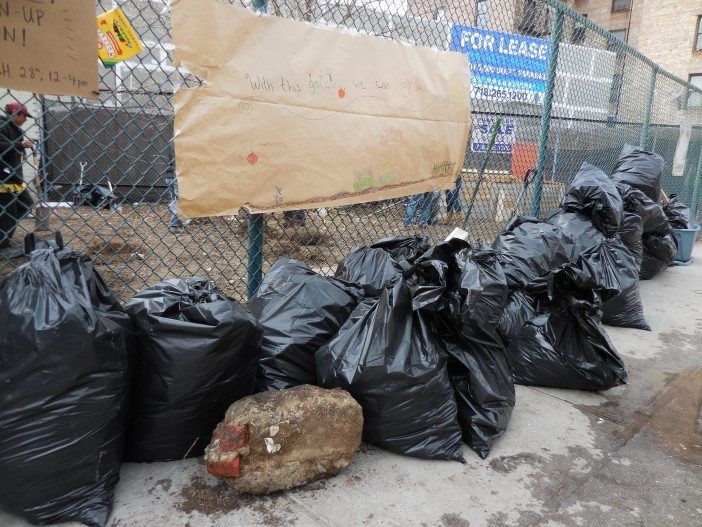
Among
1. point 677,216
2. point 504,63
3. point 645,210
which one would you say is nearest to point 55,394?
point 504,63

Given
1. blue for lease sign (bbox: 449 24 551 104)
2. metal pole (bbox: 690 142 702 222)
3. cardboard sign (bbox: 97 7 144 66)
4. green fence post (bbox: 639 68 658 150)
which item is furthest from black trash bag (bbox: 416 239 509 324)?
metal pole (bbox: 690 142 702 222)

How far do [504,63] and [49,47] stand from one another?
3.41 metres

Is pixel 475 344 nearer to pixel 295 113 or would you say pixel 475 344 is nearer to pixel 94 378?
pixel 295 113

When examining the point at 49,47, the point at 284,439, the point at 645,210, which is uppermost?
the point at 49,47

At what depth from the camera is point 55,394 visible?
1531 millimetres

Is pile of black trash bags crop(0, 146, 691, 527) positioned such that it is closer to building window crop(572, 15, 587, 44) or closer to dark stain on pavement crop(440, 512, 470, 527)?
dark stain on pavement crop(440, 512, 470, 527)

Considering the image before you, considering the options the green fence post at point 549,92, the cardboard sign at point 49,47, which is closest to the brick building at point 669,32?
the green fence post at point 549,92

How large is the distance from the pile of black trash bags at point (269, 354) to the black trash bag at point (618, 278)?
0.42m

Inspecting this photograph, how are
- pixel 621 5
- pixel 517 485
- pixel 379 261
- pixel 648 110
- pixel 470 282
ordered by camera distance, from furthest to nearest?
pixel 621 5
pixel 648 110
pixel 379 261
pixel 470 282
pixel 517 485

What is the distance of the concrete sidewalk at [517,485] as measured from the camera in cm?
174

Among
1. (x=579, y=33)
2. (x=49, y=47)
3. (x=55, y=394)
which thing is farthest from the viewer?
(x=579, y=33)

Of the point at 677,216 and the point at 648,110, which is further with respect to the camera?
the point at 648,110

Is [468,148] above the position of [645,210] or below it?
above

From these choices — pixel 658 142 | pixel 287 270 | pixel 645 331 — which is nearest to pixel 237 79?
pixel 287 270
